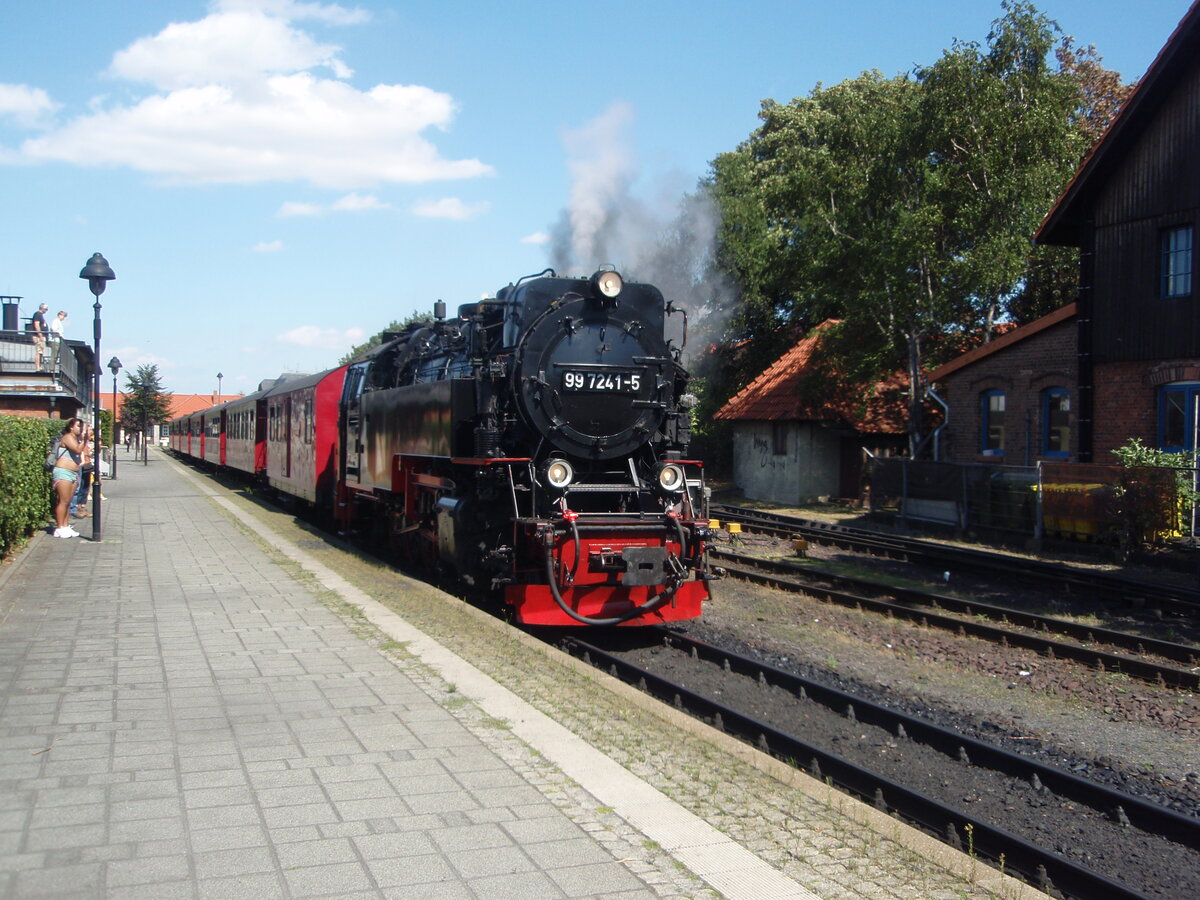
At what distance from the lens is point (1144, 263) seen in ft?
57.6

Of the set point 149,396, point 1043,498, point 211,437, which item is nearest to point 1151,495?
point 1043,498

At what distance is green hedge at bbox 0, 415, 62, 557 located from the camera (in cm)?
1141

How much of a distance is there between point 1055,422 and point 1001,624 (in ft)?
35.2

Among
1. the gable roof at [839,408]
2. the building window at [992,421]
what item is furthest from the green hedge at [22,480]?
the building window at [992,421]

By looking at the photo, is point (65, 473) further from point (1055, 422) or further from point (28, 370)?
point (1055, 422)

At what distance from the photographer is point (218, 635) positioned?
26.8ft

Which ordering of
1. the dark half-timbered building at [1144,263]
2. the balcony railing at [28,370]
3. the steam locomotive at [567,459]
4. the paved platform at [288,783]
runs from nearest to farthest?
the paved platform at [288,783] → the steam locomotive at [567,459] → the dark half-timbered building at [1144,263] → the balcony railing at [28,370]

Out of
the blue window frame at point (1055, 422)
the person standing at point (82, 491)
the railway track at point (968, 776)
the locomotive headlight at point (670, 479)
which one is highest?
the blue window frame at point (1055, 422)

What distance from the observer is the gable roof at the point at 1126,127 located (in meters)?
16.4

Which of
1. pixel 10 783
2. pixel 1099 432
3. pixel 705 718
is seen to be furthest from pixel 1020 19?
pixel 10 783

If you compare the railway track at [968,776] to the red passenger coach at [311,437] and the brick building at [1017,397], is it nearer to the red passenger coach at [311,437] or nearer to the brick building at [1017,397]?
the red passenger coach at [311,437]

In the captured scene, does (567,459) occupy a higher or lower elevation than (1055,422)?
lower

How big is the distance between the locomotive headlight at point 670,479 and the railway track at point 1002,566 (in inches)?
219

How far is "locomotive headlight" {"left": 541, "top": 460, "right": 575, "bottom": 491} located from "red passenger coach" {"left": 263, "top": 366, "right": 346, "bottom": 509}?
9027 millimetres
